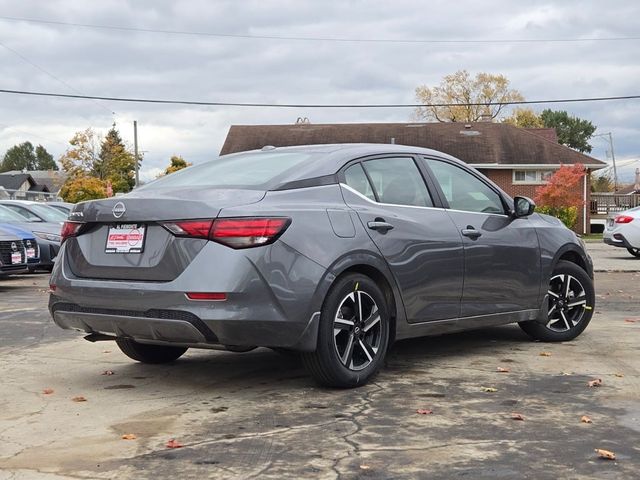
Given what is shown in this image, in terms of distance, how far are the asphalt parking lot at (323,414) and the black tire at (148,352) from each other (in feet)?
0.33

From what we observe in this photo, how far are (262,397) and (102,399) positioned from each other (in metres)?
1.01

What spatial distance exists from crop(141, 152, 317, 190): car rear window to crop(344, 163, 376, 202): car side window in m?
0.30

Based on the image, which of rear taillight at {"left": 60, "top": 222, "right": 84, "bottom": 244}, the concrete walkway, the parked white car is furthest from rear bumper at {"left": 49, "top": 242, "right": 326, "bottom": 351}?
the parked white car

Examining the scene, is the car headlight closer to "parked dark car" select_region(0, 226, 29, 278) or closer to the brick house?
"parked dark car" select_region(0, 226, 29, 278)

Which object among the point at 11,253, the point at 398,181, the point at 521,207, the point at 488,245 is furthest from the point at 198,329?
the point at 11,253

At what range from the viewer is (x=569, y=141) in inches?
3642

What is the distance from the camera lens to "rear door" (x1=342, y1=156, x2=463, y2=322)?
5.80m

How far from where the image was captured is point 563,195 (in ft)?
131

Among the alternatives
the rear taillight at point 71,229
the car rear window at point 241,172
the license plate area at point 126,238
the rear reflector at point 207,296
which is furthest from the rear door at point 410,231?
the rear taillight at point 71,229

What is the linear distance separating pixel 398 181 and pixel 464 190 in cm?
81

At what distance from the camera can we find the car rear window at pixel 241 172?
5602 millimetres

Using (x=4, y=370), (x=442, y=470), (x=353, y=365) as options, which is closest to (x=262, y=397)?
(x=353, y=365)

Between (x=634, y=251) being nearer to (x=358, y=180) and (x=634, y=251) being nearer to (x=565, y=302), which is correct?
(x=565, y=302)

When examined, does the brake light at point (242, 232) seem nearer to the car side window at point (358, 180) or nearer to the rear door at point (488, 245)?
the car side window at point (358, 180)
